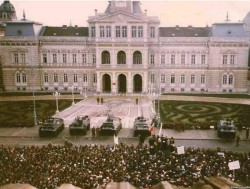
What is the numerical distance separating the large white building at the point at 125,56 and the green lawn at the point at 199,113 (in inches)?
711

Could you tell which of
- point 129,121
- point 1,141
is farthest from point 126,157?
point 129,121

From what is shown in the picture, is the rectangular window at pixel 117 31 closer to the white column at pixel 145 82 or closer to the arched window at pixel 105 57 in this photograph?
the arched window at pixel 105 57

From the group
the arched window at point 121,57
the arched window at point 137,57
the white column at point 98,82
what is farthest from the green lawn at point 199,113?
the arched window at point 121,57

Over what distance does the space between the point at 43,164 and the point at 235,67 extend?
63.1m

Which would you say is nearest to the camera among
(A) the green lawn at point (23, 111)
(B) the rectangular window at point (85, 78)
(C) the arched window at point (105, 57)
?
(A) the green lawn at point (23, 111)

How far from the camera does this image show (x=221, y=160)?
26078 mm

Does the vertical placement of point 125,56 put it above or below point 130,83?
above

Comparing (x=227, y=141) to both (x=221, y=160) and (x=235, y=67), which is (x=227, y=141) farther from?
(x=235, y=67)

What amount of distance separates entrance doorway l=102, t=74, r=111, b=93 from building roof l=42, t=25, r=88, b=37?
1126 cm

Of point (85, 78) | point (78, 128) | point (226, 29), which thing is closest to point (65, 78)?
point (85, 78)

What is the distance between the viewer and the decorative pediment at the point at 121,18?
7519 cm

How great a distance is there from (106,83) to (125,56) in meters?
8.02

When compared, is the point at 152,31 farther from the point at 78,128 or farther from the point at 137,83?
the point at 78,128

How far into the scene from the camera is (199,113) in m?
52.8
